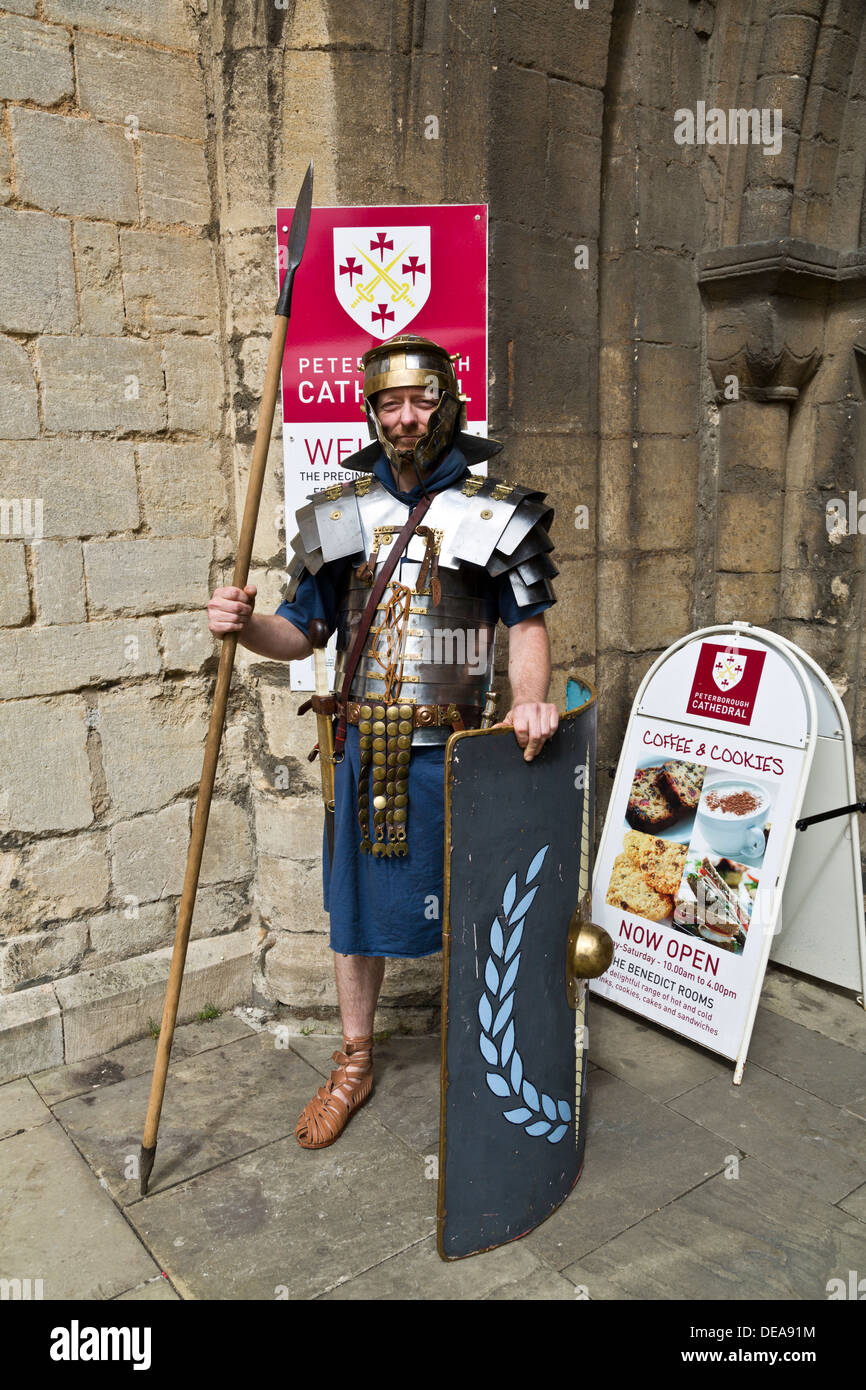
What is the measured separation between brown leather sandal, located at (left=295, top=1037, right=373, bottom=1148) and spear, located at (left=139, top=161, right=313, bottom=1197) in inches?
17.1

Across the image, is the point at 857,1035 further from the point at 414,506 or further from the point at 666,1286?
the point at 414,506

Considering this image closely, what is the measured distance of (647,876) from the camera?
3.40 meters

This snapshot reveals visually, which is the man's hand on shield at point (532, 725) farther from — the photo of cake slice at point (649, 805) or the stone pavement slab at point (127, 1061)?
the stone pavement slab at point (127, 1061)

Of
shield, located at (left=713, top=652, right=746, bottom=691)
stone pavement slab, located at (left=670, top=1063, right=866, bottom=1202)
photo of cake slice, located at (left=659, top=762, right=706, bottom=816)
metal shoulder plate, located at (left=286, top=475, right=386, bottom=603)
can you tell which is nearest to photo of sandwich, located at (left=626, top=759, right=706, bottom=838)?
photo of cake slice, located at (left=659, top=762, right=706, bottom=816)

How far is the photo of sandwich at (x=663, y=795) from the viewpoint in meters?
3.34

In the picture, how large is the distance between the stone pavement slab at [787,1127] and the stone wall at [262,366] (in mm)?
993

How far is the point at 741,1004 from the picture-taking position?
305cm

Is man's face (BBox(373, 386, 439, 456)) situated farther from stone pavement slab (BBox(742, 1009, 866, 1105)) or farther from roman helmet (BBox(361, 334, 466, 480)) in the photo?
stone pavement slab (BBox(742, 1009, 866, 1105))

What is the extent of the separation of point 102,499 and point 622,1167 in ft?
8.08

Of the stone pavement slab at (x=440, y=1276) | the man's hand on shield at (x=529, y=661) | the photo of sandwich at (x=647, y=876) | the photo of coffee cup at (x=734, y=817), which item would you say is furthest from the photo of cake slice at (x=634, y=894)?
the stone pavement slab at (x=440, y=1276)

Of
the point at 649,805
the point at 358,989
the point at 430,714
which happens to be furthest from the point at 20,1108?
the point at 649,805

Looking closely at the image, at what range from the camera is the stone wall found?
115 inches

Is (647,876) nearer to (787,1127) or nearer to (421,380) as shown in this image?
(787,1127)

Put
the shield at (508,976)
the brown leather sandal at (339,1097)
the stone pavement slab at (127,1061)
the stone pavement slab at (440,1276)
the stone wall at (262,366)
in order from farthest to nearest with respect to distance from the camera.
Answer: the stone pavement slab at (127,1061) → the stone wall at (262,366) → the brown leather sandal at (339,1097) → the stone pavement slab at (440,1276) → the shield at (508,976)
